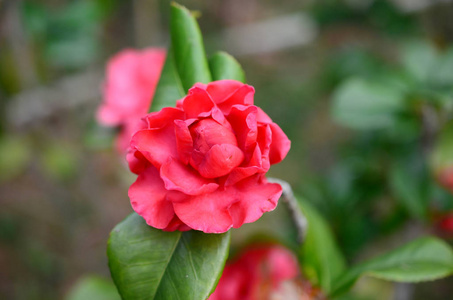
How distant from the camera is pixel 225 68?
680 mm

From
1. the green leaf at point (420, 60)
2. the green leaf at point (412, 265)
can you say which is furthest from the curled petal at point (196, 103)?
the green leaf at point (420, 60)

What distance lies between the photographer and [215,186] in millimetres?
520

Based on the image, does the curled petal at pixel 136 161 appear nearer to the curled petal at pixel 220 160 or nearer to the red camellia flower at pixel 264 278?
the curled petal at pixel 220 160

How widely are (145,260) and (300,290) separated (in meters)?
0.51

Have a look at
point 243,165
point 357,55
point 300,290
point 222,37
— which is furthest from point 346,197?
point 222,37

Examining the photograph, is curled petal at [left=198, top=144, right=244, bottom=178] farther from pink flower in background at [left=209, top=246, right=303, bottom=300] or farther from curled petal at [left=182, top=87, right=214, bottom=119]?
pink flower in background at [left=209, top=246, right=303, bottom=300]

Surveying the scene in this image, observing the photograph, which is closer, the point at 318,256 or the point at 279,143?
the point at 279,143

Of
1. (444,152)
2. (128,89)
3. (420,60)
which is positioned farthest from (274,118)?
(128,89)

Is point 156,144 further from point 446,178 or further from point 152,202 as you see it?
point 446,178

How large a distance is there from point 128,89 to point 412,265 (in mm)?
784

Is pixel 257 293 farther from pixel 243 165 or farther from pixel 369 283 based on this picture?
pixel 369 283

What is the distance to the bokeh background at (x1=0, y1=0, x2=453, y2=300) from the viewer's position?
1.18 m

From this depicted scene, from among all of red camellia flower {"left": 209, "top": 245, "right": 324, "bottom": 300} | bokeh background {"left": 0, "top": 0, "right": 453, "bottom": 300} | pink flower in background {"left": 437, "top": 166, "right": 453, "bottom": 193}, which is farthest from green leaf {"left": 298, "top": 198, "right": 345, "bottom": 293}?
pink flower in background {"left": 437, "top": 166, "right": 453, "bottom": 193}

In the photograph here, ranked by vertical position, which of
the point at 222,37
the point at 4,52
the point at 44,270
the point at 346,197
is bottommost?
the point at 44,270
